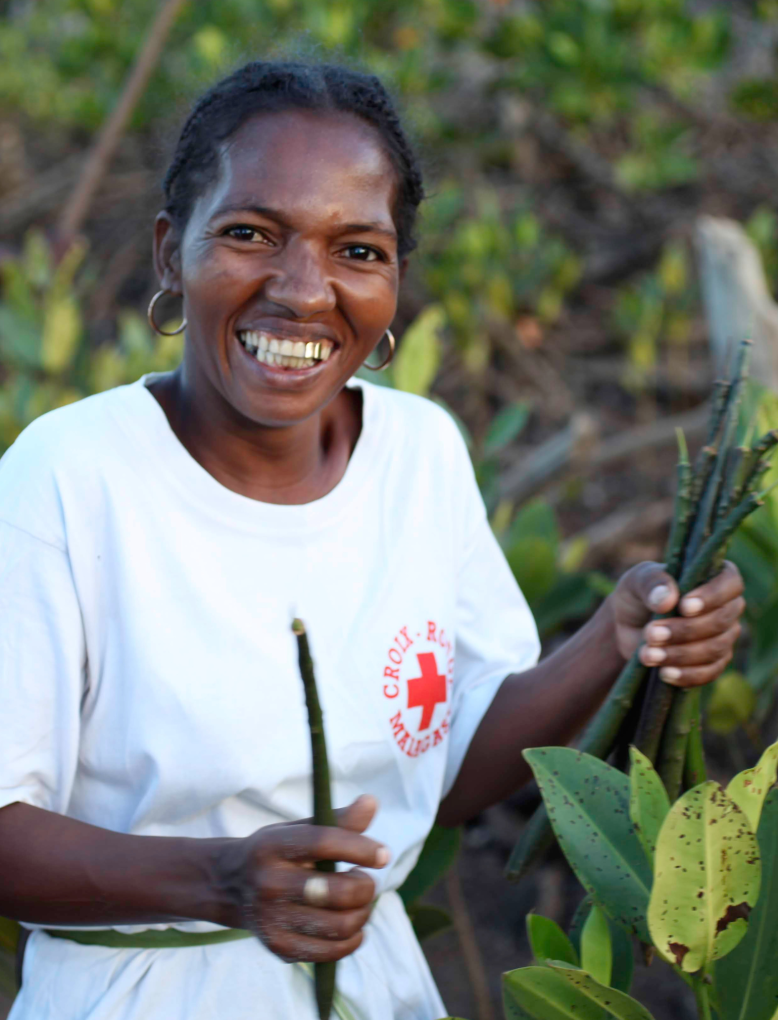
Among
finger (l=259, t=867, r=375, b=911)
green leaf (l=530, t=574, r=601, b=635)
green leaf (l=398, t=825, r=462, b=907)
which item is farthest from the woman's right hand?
green leaf (l=530, t=574, r=601, b=635)

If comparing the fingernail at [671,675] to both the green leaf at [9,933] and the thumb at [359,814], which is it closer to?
the thumb at [359,814]

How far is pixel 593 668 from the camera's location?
1305 millimetres

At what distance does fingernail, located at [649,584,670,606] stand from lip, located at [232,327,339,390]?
1.38 feet

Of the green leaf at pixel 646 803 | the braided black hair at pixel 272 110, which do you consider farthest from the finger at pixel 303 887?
the braided black hair at pixel 272 110

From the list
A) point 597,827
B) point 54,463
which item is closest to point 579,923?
point 597,827

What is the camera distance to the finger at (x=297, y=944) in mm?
860

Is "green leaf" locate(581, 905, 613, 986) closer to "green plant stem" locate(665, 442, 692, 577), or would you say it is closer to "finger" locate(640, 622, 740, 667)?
"finger" locate(640, 622, 740, 667)

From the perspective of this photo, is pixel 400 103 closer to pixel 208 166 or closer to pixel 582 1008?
pixel 208 166

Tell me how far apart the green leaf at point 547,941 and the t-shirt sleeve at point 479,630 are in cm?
33

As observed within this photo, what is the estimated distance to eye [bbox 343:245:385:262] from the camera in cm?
117

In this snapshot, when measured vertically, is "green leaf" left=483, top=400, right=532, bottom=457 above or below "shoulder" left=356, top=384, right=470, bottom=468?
above

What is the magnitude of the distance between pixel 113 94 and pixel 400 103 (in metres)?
3.51

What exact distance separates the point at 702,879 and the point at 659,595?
0.32m

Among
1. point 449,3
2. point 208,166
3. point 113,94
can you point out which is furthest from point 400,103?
point 113,94
